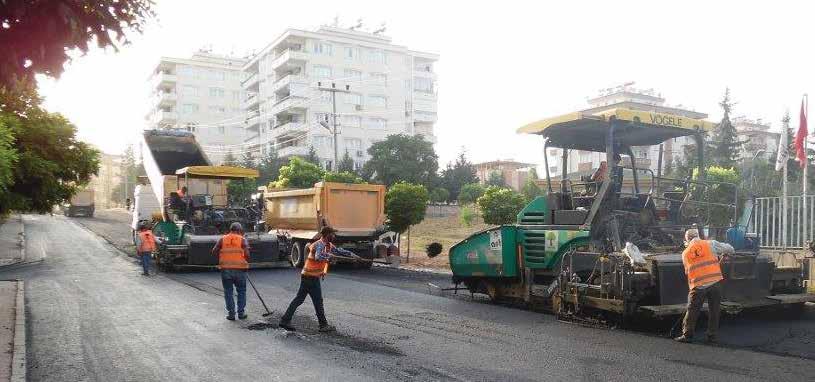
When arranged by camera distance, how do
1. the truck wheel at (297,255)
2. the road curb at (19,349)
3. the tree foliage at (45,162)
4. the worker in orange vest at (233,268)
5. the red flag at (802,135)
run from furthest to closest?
the truck wheel at (297,255)
the red flag at (802,135)
the tree foliage at (45,162)
the worker in orange vest at (233,268)
the road curb at (19,349)

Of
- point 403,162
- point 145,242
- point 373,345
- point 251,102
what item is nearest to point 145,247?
point 145,242

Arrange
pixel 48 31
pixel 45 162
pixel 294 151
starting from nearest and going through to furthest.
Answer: pixel 48 31 → pixel 45 162 → pixel 294 151

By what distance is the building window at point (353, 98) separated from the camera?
191 feet

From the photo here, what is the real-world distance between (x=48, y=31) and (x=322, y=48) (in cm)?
5632

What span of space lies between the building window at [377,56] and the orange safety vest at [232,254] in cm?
5235

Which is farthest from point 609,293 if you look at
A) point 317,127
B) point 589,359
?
point 317,127

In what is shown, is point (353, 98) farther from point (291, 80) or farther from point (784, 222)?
point (784, 222)

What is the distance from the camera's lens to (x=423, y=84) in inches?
2569

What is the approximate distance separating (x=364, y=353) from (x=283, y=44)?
55268 millimetres

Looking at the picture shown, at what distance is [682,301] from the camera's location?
7898 millimetres

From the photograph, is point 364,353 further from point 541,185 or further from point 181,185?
point 181,185

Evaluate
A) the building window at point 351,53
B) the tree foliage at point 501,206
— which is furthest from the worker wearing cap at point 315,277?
the building window at point 351,53

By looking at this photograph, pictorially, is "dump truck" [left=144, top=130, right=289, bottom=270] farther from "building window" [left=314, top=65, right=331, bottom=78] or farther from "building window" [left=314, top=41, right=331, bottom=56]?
"building window" [left=314, top=41, right=331, bottom=56]

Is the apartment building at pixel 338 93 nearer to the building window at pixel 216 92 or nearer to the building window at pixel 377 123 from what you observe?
the building window at pixel 377 123
